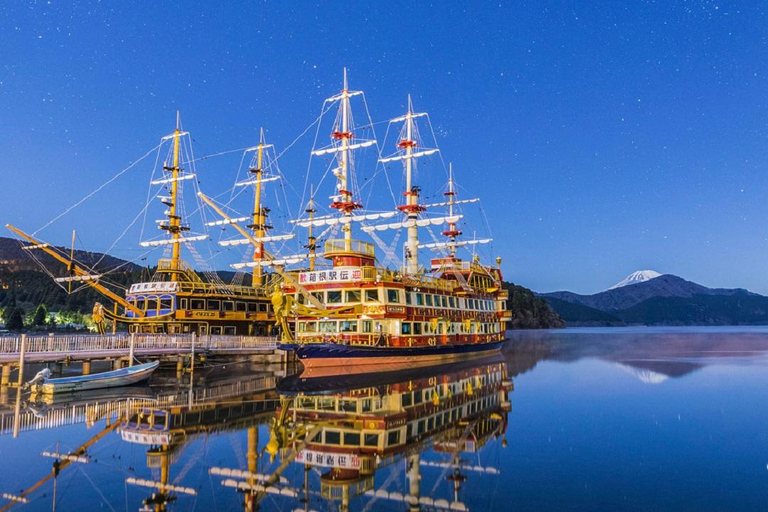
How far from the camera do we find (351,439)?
19.9 m

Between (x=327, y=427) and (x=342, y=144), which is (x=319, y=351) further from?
(x=342, y=144)

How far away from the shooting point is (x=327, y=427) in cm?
2167

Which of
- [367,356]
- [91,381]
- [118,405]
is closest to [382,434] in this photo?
[118,405]

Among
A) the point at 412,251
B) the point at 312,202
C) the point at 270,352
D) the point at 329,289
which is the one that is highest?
the point at 312,202

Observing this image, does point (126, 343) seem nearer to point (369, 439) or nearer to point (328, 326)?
point (328, 326)

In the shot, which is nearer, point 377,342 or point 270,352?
point 377,342

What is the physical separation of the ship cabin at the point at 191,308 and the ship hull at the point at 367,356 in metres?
19.1

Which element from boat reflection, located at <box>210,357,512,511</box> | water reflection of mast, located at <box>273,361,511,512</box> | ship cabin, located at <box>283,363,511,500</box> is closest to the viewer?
boat reflection, located at <box>210,357,512,511</box>

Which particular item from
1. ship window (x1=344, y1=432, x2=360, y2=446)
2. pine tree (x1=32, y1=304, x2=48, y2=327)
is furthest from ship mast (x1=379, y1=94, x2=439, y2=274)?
pine tree (x1=32, y1=304, x2=48, y2=327)

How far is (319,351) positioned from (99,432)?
18.9m

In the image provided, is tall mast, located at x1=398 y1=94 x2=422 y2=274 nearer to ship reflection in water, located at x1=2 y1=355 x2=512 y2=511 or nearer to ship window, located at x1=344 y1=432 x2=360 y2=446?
ship reflection in water, located at x1=2 y1=355 x2=512 y2=511

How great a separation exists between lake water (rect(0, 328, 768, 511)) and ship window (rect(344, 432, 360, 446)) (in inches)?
4.5

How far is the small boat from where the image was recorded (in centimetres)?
2881

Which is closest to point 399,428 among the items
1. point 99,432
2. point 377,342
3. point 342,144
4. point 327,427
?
point 327,427
